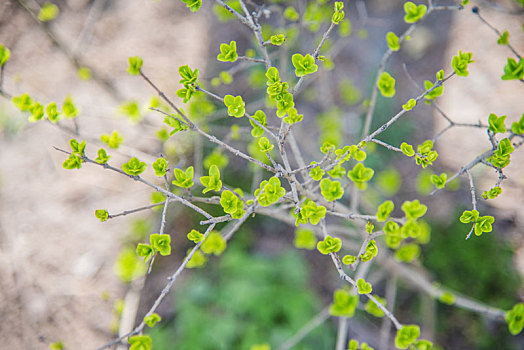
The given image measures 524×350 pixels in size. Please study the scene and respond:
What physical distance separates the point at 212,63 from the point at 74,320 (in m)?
2.68

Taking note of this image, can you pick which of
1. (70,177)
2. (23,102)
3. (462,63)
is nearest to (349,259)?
(462,63)

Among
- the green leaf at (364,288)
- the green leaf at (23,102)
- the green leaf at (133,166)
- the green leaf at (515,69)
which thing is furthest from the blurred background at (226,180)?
the green leaf at (364,288)

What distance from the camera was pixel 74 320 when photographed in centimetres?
251

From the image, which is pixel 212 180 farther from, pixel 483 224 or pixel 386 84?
pixel 483 224

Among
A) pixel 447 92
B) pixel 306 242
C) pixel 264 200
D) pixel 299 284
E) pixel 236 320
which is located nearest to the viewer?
pixel 264 200

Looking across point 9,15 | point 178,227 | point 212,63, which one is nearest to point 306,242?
point 178,227

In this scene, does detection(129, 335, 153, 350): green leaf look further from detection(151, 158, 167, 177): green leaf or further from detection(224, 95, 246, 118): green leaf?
detection(224, 95, 246, 118): green leaf

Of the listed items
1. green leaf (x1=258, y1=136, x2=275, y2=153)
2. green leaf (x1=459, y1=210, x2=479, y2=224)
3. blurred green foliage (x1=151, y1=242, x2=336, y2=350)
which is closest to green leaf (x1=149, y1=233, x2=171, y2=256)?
green leaf (x1=258, y1=136, x2=275, y2=153)

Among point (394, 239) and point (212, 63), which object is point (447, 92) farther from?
point (394, 239)

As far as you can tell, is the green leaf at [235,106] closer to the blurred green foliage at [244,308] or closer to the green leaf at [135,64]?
the green leaf at [135,64]

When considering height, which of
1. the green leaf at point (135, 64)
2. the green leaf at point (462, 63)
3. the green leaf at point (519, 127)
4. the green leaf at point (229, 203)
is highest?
the green leaf at point (462, 63)

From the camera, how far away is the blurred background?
2.17 m

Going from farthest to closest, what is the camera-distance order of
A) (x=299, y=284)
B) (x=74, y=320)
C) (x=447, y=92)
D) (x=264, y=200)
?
(x=447, y=92) → (x=74, y=320) → (x=299, y=284) → (x=264, y=200)

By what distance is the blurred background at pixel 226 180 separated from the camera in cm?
217
